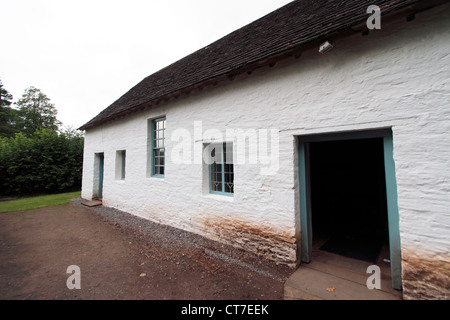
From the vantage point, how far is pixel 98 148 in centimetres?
1057

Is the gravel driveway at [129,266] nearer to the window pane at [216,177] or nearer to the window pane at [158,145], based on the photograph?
the window pane at [216,177]

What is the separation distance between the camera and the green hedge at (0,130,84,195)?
43.8 ft

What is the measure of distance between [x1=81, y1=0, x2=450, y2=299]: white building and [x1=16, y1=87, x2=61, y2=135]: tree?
110ft

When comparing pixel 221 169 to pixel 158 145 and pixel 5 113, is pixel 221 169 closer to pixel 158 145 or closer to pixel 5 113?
pixel 158 145

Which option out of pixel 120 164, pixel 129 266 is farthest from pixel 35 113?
pixel 129 266

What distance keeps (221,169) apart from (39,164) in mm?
16652

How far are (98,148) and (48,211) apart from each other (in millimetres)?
3780

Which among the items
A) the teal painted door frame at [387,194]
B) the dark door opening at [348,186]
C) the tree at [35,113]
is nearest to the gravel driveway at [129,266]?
the teal painted door frame at [387,194]

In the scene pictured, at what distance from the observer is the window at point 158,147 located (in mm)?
7312

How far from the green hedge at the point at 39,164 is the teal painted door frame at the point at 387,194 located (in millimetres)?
18442

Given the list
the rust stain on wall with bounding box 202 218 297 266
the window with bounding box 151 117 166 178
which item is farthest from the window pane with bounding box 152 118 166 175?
the rust stain on wall with bounding box 202 218 297 266

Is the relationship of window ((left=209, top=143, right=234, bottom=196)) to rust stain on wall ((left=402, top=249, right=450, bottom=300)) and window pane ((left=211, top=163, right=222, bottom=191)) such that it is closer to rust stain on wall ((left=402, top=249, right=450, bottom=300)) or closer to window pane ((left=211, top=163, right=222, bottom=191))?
window pane ((left=211, top=163, right=222, bottom=191))

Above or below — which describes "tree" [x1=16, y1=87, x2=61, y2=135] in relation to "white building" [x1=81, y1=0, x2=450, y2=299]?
above
